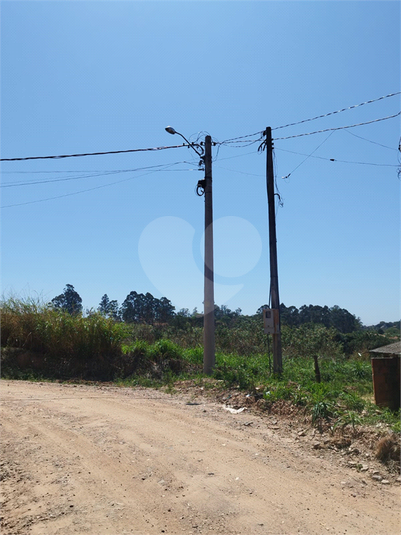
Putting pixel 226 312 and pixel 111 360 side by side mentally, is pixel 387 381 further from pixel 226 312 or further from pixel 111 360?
pixel 226 312

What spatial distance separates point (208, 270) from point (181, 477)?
341 inches

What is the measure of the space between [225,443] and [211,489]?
5.56 feet

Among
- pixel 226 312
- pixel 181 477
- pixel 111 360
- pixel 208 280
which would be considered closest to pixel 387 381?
pixel 181 477

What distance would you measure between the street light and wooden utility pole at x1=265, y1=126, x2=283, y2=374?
2.23 metres

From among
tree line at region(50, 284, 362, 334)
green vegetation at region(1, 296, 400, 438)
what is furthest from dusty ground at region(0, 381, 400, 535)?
tree line at region(50, 284, 362, 334)

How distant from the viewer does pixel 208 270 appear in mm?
13539

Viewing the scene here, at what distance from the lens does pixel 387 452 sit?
5902 millimetres

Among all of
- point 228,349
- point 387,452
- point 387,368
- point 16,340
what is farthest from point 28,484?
point 228,349

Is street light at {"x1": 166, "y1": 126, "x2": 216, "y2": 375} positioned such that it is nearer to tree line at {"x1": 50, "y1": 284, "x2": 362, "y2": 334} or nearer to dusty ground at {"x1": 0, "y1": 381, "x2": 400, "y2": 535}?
dusty ground at {"x1": 0, "y1": 381, "x2": 400, "y2": 535}

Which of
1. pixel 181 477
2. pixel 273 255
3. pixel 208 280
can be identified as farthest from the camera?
pixel 208 280

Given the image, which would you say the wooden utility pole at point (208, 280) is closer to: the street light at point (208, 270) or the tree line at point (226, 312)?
the street light at point (208, 270)

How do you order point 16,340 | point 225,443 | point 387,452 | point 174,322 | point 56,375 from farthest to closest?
point 174,322 < point 16,340 < point 56,375 < point 225,443 < point 387,452

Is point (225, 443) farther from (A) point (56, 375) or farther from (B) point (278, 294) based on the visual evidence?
(A) point (56, 375)

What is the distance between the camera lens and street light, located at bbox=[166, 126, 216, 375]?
42.9ft
